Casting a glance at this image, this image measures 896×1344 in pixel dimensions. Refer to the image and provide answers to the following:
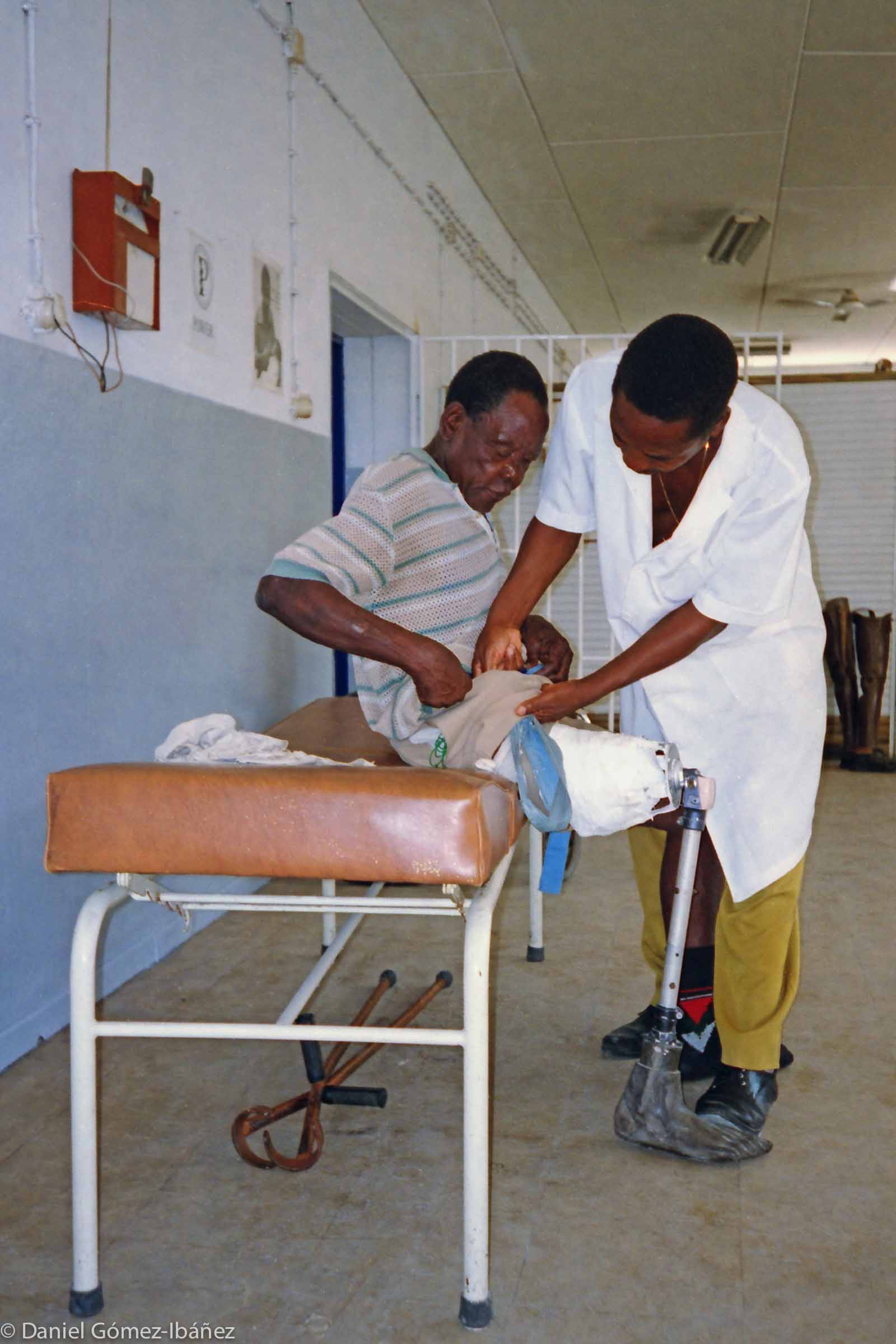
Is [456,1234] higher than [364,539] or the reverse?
the reverse

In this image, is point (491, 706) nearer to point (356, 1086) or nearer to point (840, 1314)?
point (356, 1086)

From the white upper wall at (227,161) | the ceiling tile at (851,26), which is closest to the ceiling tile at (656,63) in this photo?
the ceiling tile at (851,26)

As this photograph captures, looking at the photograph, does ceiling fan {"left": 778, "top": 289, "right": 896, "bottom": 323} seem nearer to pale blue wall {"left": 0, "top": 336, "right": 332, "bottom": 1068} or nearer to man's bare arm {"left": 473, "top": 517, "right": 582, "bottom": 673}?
pale blue wall {"left": 0, "top": 336, "right": 332, "bottom": 1068}

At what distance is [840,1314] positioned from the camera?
131 centimetres

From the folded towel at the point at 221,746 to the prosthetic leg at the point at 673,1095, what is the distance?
18.7 inches

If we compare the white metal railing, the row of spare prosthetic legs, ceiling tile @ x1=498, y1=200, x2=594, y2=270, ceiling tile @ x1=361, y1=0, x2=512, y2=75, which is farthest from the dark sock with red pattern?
ceiling tile @ x1=498, y1=200, x2=594, y2=270

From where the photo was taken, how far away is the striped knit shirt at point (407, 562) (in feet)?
5.50

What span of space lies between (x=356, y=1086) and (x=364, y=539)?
2.81ft

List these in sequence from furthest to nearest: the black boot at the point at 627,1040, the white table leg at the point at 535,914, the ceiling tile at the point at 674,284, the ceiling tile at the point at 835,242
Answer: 1. the ceiling tile at the point at 674,284
2. the ceiling tile at the point at 835,242
3. the white table leg at the point at 535,914
4. the black boot at the point at 627,1040

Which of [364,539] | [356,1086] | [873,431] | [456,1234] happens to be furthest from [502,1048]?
[873,431]

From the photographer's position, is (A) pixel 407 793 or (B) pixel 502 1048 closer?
(A) pixel 407 793

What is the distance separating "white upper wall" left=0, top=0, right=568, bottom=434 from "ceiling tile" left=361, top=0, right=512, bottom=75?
0.22 ft

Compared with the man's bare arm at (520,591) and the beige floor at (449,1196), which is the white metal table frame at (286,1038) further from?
the man's bare arm at (520,591)

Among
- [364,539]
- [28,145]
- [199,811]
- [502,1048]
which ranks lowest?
[502,1048]
